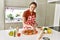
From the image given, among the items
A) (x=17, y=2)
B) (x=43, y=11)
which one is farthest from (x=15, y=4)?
(x=43, y=11)

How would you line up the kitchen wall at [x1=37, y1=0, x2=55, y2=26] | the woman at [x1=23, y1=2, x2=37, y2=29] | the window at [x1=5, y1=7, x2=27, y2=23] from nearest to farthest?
the woman at [x1=23, y1=2, x2=37, y2=29]
the window at [x1=5, y1=7, x2=27, y2=23]
the kitchen wall at [x1=37, y1=0, x2=55, y2=26]

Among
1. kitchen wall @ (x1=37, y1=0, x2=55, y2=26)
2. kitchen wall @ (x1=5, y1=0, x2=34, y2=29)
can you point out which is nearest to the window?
kitchen wall @ (x1=5, y1=0, x2=34, y2=29)

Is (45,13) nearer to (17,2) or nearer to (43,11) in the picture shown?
(43,11)

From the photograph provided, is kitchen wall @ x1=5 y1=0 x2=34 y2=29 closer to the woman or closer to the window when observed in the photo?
the window

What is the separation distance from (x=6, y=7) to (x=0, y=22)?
0.64 ft

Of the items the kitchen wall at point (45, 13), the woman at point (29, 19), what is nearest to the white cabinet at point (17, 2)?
the kitchen wall at point (45, 13)

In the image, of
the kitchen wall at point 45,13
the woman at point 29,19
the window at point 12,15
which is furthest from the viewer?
the kitchen wall at point 45,13

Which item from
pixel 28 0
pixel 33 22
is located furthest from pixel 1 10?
pixel 33 22

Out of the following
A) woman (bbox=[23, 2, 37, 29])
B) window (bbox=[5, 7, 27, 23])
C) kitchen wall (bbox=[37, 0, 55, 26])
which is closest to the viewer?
woman (bbox=[23, 2, 37, 29])

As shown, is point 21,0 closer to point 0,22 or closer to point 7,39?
point 0,22

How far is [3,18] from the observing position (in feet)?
4.68

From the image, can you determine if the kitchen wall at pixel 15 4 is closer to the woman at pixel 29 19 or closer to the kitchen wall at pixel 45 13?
the kitchen wall at pixel 45 13

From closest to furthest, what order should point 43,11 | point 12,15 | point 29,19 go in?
point 29,19 → point 12,15 → point 43,11

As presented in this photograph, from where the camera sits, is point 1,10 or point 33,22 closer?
point 33,22
